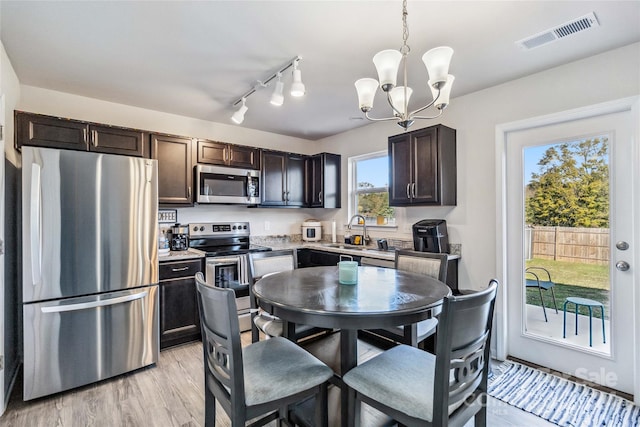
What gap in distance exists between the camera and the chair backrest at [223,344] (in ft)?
4.16

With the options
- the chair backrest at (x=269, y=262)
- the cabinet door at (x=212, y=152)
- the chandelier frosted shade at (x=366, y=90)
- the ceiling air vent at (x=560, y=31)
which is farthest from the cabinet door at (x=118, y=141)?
the ceiling air vent at (x=560, y=31)

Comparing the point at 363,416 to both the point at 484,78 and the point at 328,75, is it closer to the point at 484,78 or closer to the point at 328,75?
the point at 328,75

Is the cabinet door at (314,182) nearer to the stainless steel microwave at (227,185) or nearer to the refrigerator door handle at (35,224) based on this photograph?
the stainless steel microwave at (227,185)

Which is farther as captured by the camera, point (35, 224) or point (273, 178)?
point (273, 178)

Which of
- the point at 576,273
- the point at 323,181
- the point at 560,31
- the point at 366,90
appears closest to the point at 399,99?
the point at 366,90

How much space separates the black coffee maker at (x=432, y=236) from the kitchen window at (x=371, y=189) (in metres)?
0.70

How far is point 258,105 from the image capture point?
3373mm

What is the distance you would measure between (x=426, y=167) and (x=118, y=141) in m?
3.13

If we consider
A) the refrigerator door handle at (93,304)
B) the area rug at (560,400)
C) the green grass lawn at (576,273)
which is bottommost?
the area rug at (560,400)

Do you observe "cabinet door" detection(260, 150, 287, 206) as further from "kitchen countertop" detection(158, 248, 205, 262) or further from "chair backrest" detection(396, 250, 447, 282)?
"chair backrest" detection(396, 250, 447, 282)

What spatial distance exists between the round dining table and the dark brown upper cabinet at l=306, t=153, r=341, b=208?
242 centimetres

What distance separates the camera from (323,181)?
4.39 m

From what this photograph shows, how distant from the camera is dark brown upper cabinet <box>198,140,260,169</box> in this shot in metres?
3.56

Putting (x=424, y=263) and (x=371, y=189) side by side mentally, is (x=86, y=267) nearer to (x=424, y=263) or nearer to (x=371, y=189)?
(x=424, y=263)
